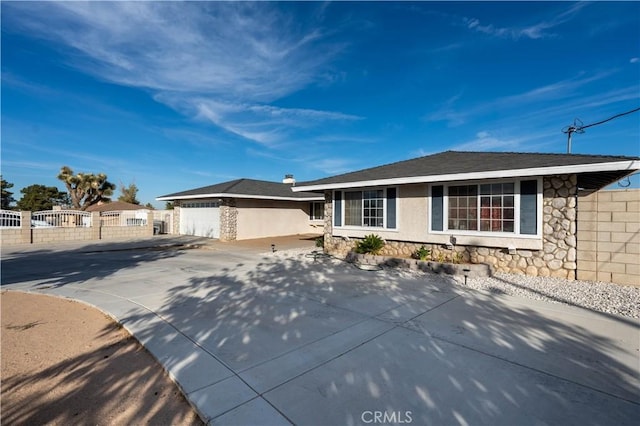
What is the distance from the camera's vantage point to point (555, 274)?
7.65 m

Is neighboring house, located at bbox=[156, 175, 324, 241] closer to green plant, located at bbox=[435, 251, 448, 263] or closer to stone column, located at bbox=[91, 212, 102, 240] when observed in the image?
stone column, located at bbox=[91, 212, 102, 240]

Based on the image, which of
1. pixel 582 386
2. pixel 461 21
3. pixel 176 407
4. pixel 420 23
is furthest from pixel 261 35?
pixel 582 386

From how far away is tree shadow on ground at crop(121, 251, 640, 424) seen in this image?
2.71m

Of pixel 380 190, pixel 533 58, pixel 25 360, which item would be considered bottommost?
pixel 25 360

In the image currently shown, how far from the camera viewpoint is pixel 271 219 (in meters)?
20.4

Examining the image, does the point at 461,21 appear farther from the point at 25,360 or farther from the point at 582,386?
the point at 25,360

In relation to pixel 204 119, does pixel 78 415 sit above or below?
below

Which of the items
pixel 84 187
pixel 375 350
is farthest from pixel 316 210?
pixel 84 187

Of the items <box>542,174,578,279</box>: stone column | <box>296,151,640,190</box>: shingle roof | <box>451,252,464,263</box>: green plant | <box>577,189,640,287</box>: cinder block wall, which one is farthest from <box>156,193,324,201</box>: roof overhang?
<box>577,189,640,287</box>: cinder block wall

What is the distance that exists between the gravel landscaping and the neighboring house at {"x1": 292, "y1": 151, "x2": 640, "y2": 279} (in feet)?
2.03

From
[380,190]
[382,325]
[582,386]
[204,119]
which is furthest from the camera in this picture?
[204,119]

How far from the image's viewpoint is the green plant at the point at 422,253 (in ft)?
30.8

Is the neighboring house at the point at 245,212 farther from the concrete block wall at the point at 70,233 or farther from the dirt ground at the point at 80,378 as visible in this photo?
the dirt ground at the point at 80,378

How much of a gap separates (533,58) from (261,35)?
11.0 meters
